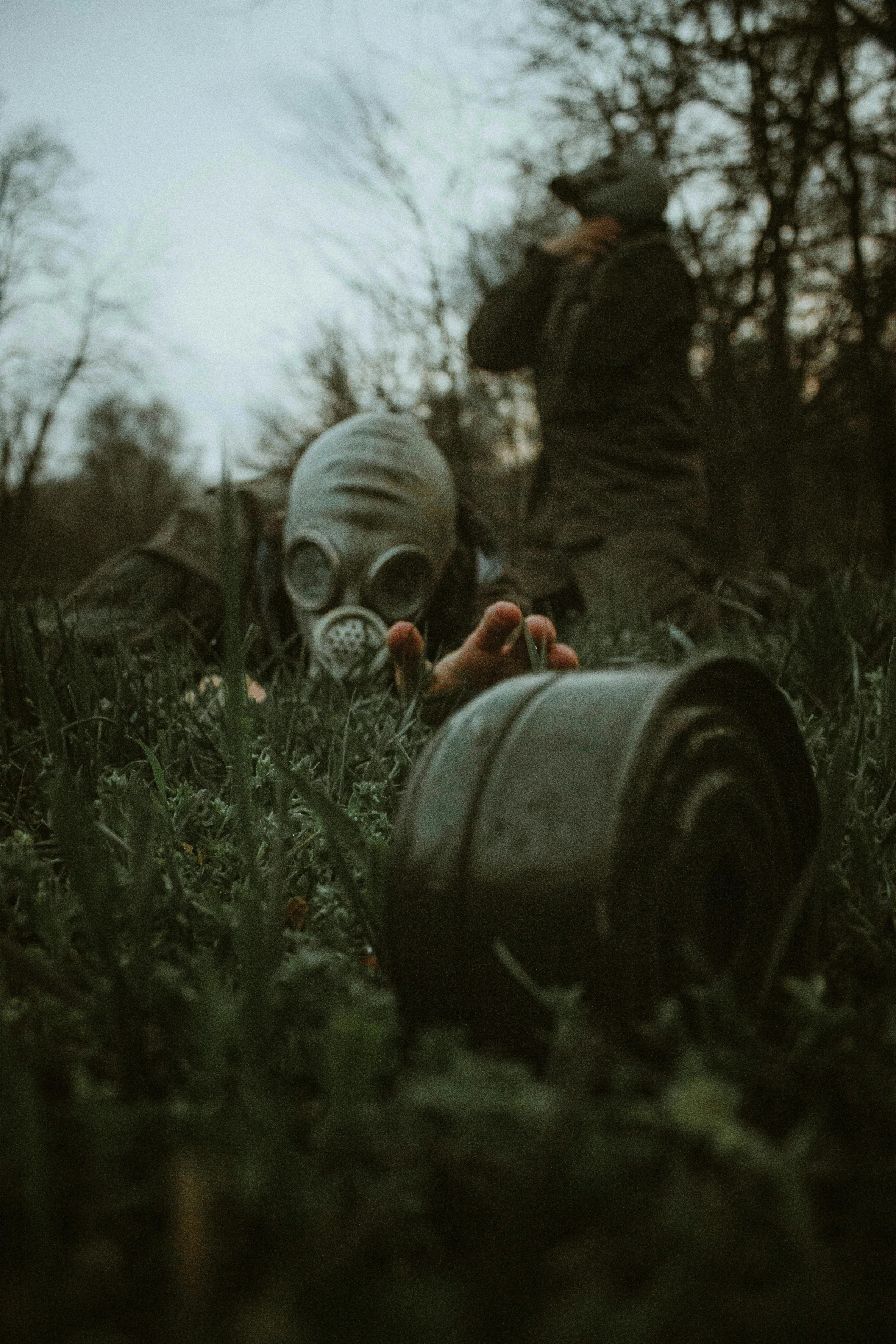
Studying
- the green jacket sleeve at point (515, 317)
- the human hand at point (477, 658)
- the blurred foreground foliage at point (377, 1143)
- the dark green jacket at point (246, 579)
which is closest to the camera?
the blurred foreground foliage at point (377, 1143)

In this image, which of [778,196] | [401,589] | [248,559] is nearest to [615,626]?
[401,589]

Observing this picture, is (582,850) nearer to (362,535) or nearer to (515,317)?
(362,535)

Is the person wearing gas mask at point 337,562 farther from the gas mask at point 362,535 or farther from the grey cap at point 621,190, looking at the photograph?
the grey cap at point 621,190

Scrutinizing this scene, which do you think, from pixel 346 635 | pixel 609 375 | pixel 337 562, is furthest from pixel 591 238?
pixel 346 635

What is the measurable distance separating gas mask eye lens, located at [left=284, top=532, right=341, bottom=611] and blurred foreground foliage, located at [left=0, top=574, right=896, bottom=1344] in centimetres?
188

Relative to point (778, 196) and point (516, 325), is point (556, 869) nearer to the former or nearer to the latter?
point (516, 325)

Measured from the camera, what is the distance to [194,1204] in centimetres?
48

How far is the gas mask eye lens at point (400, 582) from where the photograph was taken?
2.95 m

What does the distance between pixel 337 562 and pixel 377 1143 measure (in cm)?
245

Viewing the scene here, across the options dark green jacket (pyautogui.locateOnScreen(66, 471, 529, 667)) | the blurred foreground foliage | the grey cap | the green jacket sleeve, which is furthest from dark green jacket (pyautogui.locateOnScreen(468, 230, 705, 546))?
the blurred foreground foliage

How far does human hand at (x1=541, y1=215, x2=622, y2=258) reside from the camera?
441 centimetres

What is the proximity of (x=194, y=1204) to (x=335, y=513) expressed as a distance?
2.67 meters

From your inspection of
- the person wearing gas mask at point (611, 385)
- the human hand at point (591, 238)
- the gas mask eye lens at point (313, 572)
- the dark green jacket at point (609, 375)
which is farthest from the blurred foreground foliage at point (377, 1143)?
the human hand at point (591, 238)

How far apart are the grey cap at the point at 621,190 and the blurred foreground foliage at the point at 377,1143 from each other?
4.18 m
